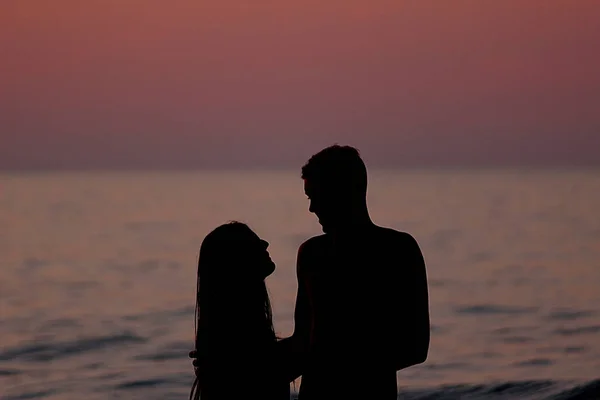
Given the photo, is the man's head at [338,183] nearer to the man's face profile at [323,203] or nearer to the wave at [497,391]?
the man's face profile at [323,203]

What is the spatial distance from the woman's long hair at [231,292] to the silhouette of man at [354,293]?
179 mm

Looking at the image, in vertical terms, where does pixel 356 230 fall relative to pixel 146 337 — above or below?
below

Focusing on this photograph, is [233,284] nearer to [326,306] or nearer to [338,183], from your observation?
[326,306]

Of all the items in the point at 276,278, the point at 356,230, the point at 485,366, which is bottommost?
the point at 356,230

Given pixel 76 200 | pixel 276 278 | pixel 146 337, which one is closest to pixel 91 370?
pixel 146 337

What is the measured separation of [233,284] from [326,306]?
15.4 inches

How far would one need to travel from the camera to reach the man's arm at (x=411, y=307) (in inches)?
182

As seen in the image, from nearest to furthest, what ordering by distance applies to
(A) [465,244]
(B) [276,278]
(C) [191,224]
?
(B) [276,278], (A) [465,244], (C) [191,224]

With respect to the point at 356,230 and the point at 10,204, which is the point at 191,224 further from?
the point at 356,230

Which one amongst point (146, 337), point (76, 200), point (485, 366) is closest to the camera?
point (485, 366)

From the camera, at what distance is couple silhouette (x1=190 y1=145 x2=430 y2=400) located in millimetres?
4562

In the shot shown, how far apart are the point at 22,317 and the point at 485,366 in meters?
10.9

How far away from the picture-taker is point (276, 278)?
1199 inches

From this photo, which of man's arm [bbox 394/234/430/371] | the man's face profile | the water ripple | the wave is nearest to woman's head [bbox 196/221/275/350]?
the man's face profile
